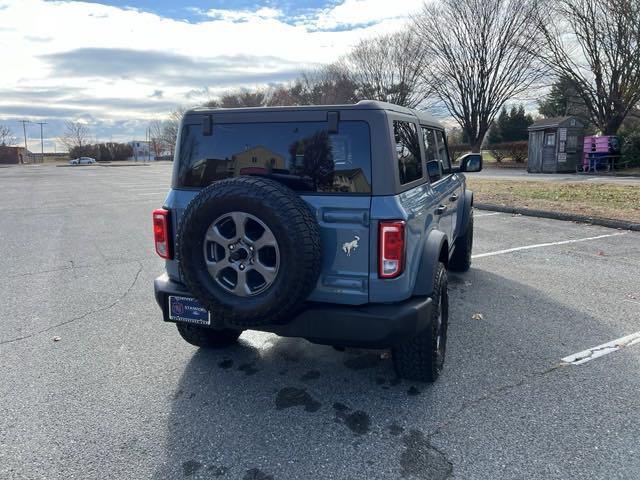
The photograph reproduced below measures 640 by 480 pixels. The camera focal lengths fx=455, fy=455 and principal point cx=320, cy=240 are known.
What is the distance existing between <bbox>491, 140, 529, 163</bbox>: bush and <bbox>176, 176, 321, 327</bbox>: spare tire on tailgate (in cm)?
3123

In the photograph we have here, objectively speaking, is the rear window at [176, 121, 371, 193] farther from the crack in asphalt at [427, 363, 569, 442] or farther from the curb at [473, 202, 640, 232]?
the curb at [473, 202, 640, 232]

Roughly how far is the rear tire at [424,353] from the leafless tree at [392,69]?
95.9 ft

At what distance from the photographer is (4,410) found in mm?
2824

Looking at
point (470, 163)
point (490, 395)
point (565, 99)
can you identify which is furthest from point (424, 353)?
point (565, 99)

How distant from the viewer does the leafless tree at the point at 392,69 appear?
2995 cm

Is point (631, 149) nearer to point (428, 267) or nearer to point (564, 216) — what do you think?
point (564, 216)

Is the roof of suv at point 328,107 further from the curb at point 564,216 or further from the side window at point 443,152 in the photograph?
the curb at point 564,216

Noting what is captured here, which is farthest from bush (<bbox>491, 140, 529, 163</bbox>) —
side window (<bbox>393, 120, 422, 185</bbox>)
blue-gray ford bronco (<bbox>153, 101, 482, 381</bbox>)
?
blue-gray ford bronco (<bbox>153, 101, 482, 381</bbox>)

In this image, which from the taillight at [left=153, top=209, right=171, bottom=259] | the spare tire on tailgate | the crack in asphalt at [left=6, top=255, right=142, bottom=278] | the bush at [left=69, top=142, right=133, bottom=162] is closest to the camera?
the spare tire on tailgate

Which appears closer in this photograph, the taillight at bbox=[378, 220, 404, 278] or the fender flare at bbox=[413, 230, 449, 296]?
the taillight at bbox=[378, 220, 404, 278]

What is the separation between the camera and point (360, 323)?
261 cm

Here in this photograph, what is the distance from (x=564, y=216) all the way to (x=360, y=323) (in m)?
8.67

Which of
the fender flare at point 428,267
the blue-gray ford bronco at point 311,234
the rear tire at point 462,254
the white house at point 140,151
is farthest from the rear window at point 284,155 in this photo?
the white house at point 140,151

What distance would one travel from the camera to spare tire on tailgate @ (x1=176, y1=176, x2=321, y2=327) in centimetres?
254
